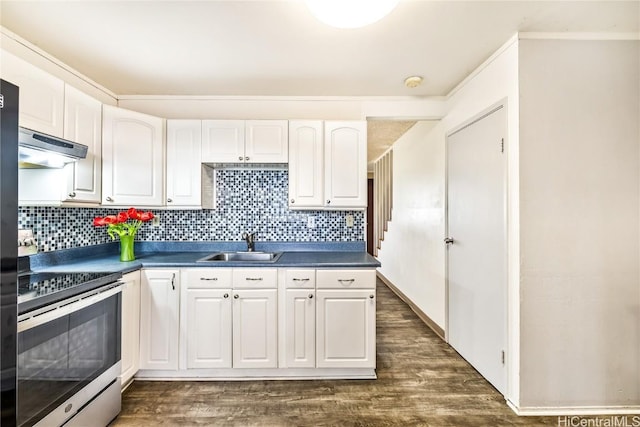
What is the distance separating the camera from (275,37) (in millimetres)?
1795

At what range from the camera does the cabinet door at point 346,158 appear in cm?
245

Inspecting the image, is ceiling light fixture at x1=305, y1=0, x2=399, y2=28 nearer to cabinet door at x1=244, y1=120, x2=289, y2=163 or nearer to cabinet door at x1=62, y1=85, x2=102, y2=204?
cabinet door at x1=244, y1=120, x2=289, y2=163

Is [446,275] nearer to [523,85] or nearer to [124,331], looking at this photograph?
[523,85]

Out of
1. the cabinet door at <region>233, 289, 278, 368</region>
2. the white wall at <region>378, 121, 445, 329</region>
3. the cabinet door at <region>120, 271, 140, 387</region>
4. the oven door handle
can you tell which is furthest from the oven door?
the white wall at <region>378, 121, 445, 329</region>

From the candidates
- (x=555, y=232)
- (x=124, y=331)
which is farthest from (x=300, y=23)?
(x=124, y=331)

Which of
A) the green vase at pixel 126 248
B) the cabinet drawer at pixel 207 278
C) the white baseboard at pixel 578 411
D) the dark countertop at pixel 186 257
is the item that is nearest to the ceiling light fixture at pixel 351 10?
the dark countertop at pixel 186 257

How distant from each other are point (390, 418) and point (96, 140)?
285cm

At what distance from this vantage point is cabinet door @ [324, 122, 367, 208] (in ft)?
8.04

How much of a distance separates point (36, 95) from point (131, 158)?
0.70 meters

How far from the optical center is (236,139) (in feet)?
8.02

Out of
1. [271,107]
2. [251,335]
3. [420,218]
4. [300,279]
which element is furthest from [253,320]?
[420,218]

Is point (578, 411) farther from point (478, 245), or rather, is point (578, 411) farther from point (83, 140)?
point (83, 140)

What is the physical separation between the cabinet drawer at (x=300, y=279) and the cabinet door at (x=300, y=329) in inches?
1.5

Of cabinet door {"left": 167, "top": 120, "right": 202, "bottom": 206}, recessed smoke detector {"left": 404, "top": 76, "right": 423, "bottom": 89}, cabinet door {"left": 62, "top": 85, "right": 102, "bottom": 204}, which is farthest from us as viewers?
cabinet door {"left": 167, "top": 120, "right": 202, "bottom": 206}
